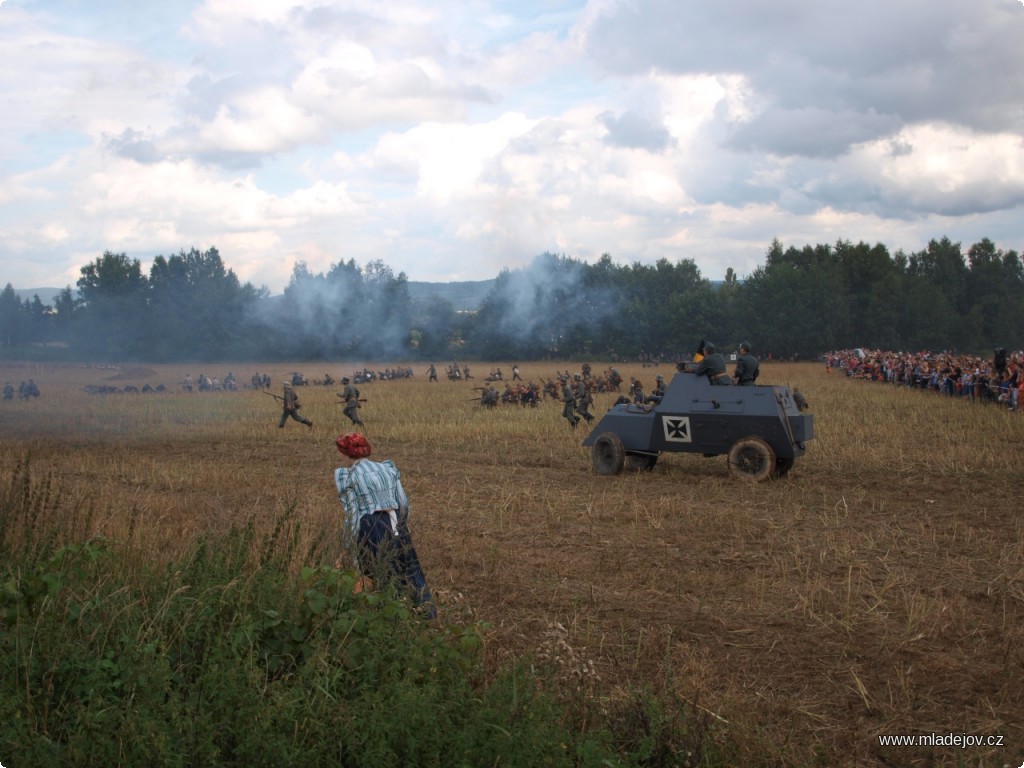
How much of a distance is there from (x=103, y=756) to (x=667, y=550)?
6263 millimetres

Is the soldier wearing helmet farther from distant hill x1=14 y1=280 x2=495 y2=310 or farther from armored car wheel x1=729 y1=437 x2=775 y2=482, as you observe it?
distant hill x1=14 y1=280 x2=495 y2=310

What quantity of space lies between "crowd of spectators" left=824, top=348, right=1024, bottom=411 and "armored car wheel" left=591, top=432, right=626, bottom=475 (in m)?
12.5

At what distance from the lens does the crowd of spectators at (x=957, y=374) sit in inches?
948

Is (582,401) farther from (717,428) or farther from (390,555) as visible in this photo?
(390,555)

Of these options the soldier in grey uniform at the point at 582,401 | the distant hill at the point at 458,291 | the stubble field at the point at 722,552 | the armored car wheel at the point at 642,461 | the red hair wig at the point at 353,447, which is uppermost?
the distant hill at the point at 458,291

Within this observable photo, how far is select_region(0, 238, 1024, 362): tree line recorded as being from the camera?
45250 millimetres

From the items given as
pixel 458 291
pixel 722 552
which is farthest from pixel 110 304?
Result: pixel 458 291

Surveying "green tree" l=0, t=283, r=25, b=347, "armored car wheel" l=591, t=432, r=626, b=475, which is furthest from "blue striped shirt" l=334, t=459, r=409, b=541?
"green tree" l=0, t=283, r=25, b=347

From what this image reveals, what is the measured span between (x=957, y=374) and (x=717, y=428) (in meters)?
19.3

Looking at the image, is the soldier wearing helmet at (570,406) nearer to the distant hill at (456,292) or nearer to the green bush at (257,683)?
the green bush at (257,683)

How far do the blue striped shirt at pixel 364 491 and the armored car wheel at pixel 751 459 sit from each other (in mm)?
8182

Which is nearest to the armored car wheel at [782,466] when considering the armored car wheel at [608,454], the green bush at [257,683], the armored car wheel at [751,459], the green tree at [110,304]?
the armored car wheel at [751,459]

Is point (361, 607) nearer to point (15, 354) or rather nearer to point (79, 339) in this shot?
point (15, 354)

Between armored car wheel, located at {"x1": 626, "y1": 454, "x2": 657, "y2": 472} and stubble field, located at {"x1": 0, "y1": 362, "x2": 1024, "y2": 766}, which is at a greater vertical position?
armored car wheel, located at {"x1": 626, "y1": 454, "x2": 657, "y2": 472}
